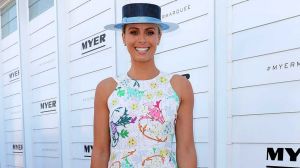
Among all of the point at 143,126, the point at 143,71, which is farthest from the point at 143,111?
the point at 143,71

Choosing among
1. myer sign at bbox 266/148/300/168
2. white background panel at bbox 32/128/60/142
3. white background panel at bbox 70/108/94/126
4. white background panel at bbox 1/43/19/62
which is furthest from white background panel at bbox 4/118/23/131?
myer sign at bbox 266/148/300/168

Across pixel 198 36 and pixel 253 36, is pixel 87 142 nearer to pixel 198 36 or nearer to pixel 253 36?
pixel 198 36

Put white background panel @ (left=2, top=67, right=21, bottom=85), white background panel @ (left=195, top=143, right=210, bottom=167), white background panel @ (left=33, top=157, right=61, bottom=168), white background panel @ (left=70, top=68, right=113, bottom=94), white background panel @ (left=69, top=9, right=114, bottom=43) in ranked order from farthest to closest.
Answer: white background panel @ (left=2, top=67, right=21, bottom=85), white background panel @ (left=33, top=157, right=61, bottom=168), white background panel @ (left=70, top=68, right=113, bottom=94), white background panel @ (left=69, top=9, right=114, bottom=43), white background panel @ (left=195, top=143, right=210, bottom=167)

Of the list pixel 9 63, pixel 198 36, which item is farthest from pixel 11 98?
pixel 198 36

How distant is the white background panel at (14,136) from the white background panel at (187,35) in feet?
14.3

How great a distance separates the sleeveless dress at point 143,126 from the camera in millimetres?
1814

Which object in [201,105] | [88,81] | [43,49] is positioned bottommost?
[201,105]

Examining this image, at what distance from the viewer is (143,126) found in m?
1.82

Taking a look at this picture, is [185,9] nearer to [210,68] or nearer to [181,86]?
[210,68]

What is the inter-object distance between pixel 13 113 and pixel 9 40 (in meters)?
1.41

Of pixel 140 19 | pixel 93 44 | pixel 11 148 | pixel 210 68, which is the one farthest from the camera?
pixel 11 148

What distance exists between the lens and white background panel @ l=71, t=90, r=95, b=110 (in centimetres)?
432

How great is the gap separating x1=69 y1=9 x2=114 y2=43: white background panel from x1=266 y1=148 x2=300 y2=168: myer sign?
2.25m

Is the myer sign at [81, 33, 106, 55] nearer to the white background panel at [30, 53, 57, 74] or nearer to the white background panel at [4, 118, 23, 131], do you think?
the white background panel at [30, 53, 57, 74]
